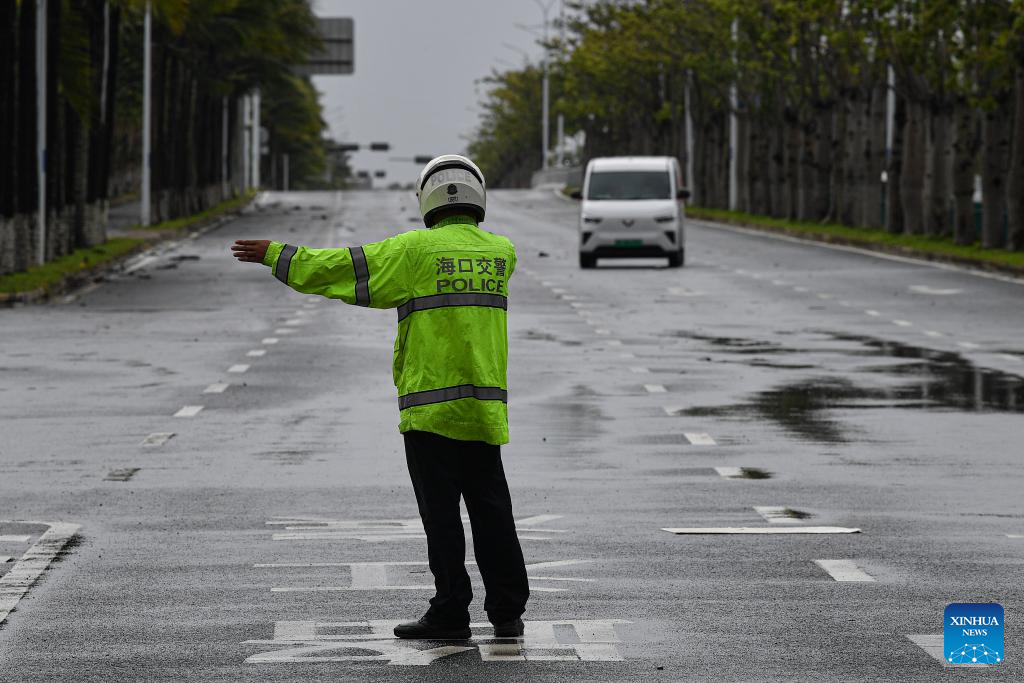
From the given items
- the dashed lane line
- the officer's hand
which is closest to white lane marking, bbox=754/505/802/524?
the officer's hand

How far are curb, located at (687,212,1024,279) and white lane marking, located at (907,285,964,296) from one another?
3127 mm

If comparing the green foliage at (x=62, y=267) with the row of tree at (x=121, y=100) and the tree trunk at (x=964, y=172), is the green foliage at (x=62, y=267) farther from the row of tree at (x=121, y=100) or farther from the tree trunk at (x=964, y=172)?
the tree trunk at (x=964, y=172)

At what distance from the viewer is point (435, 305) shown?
799 cm

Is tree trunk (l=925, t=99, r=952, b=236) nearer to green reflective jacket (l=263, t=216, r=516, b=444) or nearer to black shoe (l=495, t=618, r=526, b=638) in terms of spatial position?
green reflective jacket (l=263, t=216, r=516, b=444)

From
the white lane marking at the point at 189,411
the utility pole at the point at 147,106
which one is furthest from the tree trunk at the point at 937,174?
the white lane marking at the point at 189,411

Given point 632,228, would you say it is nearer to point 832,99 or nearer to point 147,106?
point 147,106

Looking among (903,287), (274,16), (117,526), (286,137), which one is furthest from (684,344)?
(286,137)

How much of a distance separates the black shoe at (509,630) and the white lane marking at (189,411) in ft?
29.1

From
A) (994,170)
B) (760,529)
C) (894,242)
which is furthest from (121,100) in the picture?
(760,529)

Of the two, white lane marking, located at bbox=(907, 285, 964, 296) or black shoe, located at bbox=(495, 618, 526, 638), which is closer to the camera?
black shoe, located at bbox=(495, 618, 526, 638)

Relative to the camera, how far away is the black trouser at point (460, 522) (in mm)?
7977

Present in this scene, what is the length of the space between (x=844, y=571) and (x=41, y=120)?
32066 millimetres

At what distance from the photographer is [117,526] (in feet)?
35.5

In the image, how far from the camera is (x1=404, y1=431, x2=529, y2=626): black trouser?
7977 millimetres
